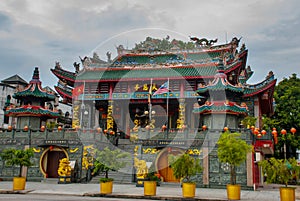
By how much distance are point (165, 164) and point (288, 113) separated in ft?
64.6

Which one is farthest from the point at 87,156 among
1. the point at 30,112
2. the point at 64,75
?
the point at 64,75

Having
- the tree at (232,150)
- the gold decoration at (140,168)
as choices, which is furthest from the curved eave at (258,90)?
the tree at (232,150)

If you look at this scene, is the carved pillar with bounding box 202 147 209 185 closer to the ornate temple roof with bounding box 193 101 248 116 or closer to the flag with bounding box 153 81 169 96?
the ornate temple roof with bounding box 193 101 248 116

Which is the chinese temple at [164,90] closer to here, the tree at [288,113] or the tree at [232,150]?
the tree at [288,113]

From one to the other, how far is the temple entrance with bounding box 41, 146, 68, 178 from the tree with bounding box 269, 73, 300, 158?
22.4 m

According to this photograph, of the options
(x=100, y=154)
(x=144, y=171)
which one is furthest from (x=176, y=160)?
(x=144, y=171)

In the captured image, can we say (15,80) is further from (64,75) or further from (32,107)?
(32,107)

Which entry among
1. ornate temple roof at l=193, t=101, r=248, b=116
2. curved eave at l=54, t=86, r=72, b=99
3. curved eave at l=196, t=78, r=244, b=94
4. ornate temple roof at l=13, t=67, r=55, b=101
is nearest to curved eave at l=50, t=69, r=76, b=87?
curved eave at l=54, t=86, r=72, b=99

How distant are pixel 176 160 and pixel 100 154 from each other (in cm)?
414

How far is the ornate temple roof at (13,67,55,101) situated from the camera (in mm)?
30266

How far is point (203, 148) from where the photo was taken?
2353cm

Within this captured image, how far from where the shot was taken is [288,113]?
3741 cm

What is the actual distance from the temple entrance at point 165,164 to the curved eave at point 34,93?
13.1m

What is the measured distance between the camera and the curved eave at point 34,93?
99.2 ft
